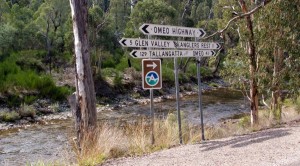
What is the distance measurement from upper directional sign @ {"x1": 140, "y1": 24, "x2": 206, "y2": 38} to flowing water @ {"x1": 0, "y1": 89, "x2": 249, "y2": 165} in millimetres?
3145

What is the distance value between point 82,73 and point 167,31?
2.21 m

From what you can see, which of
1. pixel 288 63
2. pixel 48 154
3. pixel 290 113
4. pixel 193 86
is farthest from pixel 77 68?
pixel 193 86

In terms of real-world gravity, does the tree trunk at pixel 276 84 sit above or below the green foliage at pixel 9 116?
above

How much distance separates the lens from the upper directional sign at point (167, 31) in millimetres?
8367

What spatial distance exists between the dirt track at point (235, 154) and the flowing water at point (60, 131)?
2158 millimetres

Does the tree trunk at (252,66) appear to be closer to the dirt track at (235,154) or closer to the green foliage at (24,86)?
the dirt track at (235,154)

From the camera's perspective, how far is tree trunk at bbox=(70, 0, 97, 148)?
9.31m

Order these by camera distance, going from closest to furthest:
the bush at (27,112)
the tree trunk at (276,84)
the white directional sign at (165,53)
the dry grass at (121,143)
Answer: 1. the dry grass at (121,143)
2. the white directional sign at (165,53)
3. the tree trunk at (276,84)
4. the bush at (27,112)

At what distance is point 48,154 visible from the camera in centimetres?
1359

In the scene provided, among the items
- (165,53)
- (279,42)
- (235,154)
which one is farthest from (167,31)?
(279,42)

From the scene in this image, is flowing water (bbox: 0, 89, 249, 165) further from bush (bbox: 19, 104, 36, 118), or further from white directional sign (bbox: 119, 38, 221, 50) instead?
white directional sign (bbox: 119, 38, 221, 50)

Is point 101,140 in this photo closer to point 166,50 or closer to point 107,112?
point 166,50

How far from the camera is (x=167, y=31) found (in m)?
8.71

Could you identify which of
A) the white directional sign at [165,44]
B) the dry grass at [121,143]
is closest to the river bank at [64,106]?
the dry grass at [121,143]
